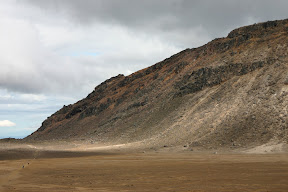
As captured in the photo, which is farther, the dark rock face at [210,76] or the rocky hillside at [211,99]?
the dark rock face at [210,76]

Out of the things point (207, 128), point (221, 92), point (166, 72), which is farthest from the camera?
point (166, 72)

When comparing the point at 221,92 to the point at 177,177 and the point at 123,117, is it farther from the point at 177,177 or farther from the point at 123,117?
the point at 177,177

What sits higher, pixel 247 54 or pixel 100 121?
pixel 247 54

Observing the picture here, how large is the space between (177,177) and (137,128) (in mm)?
46526

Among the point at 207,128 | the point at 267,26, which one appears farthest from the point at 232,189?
the point at 267,26

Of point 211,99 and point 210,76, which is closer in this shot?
point 211,99

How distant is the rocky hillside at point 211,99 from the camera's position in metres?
42.2

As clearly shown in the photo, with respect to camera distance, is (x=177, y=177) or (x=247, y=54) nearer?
(x=177, y=177)

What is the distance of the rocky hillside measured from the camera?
138 feet

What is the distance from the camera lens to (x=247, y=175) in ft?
51.3

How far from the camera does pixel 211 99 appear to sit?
178ft

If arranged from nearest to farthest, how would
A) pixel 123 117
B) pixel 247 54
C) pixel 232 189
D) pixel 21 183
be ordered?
pixel 232 189 < pixel 21 183 < pixel 247 54 < pixel 123 117

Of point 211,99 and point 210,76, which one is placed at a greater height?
point 210,76

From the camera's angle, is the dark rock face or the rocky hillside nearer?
the rocky hillside
